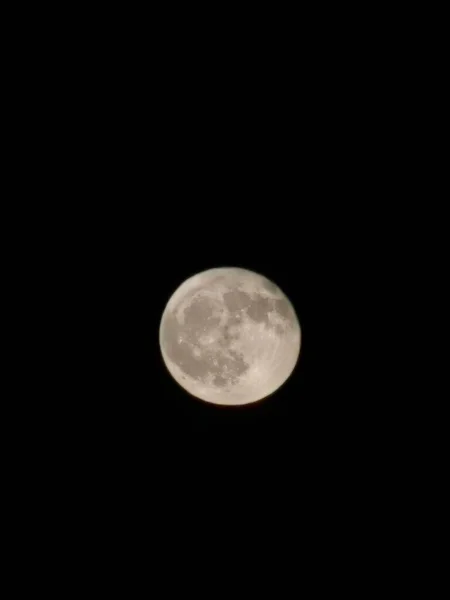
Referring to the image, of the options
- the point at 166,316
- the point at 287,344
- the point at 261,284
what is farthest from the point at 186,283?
the point at 287,344

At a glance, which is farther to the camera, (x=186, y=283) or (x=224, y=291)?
(x=186, y=283)

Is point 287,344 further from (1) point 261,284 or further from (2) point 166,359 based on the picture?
(2) point 166,359

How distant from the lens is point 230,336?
12.1 ft

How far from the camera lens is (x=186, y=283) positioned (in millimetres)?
4188

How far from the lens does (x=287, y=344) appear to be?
13.1 feet

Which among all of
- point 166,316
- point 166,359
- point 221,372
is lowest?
point 221,372

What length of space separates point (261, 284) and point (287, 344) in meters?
0.52

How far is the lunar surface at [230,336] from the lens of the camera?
374 centimetres

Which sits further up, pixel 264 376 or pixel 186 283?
pixel 186 283

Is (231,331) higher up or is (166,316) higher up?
(166,316)

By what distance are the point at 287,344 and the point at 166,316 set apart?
1.01 metres

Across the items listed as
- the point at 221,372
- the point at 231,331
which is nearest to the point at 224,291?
the point at 231,331

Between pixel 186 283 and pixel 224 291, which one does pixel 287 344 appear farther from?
pixel 186 283

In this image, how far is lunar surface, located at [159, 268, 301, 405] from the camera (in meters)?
3.74
